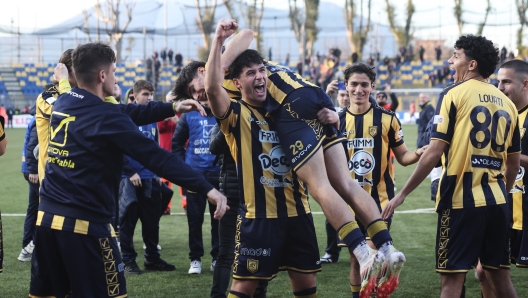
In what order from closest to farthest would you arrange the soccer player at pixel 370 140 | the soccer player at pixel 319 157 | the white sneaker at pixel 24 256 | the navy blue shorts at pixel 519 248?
1. the soccer player at pixel 319 157
2. the navy blue shorts at pixel 519 248
3. the soccer player at pixel 370 140
4. the white sneaker at pixel 24 256

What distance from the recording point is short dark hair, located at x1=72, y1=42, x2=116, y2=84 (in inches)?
172

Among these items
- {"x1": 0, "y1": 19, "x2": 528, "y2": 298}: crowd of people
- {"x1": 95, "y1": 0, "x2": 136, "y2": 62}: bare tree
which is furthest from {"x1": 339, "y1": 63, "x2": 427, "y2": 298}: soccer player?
{"x1": 95, "y1": 0, "x2": 136, "y2": 62}: bare tree

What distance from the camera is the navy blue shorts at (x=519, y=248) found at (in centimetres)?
628

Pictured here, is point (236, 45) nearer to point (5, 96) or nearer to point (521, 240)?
point (521, 240)

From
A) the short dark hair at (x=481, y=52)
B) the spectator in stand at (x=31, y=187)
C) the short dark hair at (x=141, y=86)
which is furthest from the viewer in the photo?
the short dark hair at (x=141, y=86)

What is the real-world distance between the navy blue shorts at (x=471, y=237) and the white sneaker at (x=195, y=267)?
344cm

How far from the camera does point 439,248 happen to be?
5.13 metres

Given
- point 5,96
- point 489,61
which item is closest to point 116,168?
point 489,61

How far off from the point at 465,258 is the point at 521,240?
1.61 metres

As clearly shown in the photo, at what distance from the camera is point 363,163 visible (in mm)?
6742

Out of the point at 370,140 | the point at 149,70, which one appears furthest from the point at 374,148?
the point at 149,70

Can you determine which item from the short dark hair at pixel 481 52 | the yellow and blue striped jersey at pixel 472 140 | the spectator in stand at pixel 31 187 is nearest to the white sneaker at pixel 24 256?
the spectator in stand at pixel 31 187

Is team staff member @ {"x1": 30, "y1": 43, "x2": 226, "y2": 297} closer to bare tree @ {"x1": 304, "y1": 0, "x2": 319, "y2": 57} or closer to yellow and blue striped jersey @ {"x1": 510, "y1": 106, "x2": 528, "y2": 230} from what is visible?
yellow and blue striped jersey @ {"x1": 510, "y1": 106, "x2": 528, "y2": 230}

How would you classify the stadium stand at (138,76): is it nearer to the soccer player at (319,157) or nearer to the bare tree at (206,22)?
the bare tree at (206,22)
